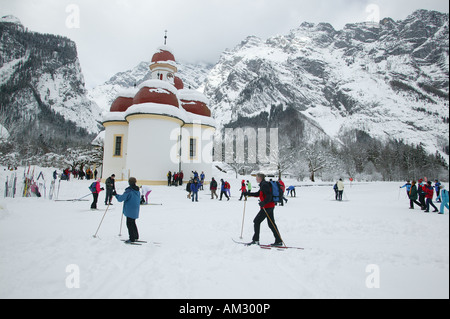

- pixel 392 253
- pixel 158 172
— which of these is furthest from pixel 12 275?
pixel 158 172

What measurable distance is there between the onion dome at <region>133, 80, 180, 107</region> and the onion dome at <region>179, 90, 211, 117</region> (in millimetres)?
4168

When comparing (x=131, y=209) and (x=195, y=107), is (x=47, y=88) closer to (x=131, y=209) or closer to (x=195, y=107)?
(x=195, y=107)

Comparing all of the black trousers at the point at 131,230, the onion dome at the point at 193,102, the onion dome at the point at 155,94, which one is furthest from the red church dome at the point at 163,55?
the black trousers at the point at 131,230

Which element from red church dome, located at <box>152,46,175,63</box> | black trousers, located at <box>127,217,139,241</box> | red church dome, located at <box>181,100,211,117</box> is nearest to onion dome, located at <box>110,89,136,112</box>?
red church dome, located at <box>152,46,175,63</box>

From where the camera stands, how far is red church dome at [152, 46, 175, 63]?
32281 mm

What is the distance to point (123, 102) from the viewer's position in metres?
29.0

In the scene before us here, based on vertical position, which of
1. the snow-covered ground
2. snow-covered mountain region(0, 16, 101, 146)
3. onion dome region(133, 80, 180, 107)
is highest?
snow-covered mountain region(0, 16, 101, 146)

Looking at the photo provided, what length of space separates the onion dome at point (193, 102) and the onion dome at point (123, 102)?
597cm

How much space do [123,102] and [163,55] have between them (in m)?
8.64

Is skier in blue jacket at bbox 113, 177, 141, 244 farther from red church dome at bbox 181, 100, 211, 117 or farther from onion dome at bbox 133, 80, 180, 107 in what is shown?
red church dome at bbox 181, 100, 211, 117

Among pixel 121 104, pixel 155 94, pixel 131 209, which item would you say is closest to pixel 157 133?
pixel 155 94

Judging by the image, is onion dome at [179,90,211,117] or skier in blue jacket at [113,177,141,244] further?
onion dome at [179,90,211,117]

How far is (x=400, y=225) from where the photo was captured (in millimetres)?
7820
